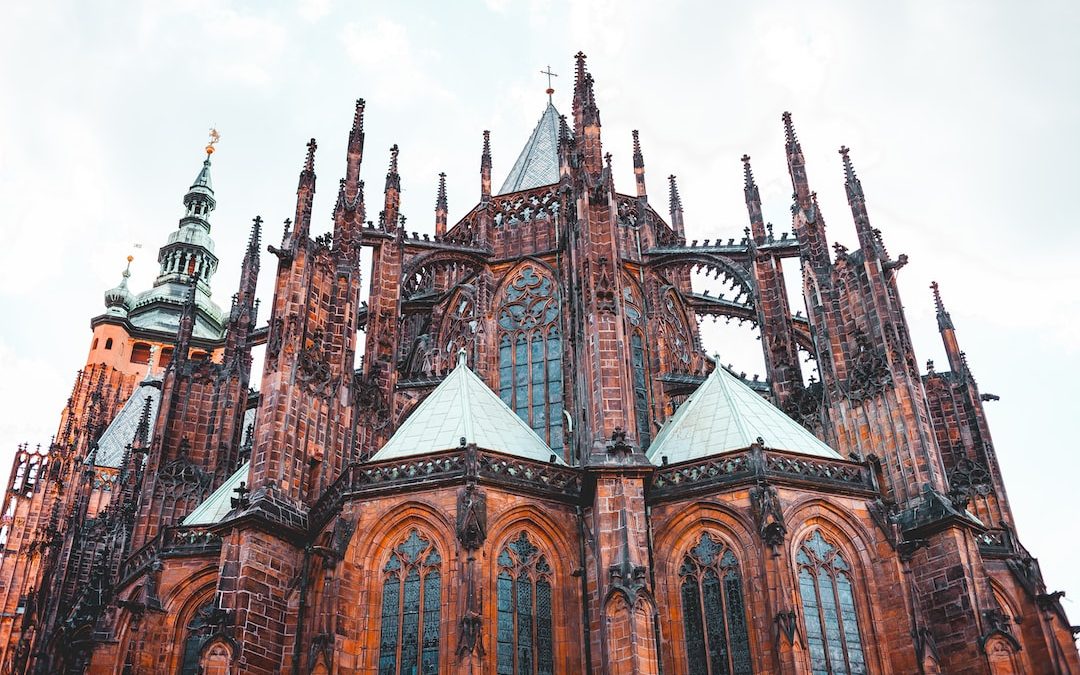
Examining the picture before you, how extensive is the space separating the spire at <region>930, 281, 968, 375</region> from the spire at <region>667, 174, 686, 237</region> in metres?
9.24

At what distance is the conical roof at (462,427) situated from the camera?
22.4 m

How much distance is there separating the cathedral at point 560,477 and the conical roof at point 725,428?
0.11 meters

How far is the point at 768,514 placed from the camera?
789 inches

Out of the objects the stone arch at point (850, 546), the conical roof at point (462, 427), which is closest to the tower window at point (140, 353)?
the conical roof at point (462, 427)

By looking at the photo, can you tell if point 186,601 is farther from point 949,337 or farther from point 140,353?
point 140,353

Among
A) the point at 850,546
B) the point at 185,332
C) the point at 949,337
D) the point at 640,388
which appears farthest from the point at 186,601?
the point at 949,337

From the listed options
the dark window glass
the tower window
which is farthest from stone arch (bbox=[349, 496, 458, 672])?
the tower window

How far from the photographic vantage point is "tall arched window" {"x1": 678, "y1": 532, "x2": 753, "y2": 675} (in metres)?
19.6

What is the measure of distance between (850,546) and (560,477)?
6.30 m

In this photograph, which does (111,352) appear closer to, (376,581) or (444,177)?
(444,177)

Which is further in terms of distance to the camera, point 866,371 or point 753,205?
point 753,205

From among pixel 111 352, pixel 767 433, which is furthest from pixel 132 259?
pixel 767 433

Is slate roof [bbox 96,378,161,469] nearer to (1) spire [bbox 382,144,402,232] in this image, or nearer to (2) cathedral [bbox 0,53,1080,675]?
(2) cathedral [bbox 0,53,1080,675]

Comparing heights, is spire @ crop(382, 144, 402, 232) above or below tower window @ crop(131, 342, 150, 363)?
below
